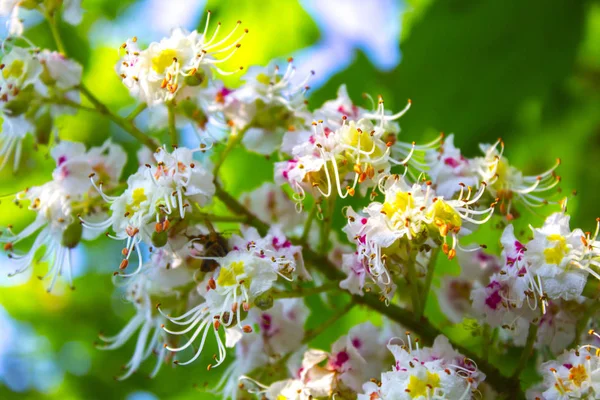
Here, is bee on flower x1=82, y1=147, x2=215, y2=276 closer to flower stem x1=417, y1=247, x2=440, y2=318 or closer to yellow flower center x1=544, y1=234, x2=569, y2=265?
flower stem x1=417, y1=247, x2=440, y2=318

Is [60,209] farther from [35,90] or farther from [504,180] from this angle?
[504,180]

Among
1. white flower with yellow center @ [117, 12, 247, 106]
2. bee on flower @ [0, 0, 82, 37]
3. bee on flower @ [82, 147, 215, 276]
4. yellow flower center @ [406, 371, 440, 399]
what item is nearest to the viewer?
yellow flower center @ [406, 371, 440, 399]

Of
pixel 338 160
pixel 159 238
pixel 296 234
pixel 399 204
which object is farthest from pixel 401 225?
pixel 296 234

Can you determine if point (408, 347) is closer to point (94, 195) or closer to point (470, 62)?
point (94, 195)

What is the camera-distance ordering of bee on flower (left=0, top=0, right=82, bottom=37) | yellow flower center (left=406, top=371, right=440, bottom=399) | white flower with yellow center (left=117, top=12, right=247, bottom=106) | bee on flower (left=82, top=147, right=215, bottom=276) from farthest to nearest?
bee on flower (left=0, top=0, right=82, bottom=37) < white flower with yellow center (left=117, top=12, right=247, bottom=106) < bee on flower (left=82, top=147, right=215, bottom=276) < yellow flower center (left=406, top=371, right=440, bottom=399)

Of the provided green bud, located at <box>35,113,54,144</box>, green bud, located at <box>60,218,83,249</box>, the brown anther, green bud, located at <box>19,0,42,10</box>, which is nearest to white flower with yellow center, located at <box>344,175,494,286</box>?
the brown anther

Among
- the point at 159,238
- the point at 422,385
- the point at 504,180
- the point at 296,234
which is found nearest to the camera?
the point at 422,385
